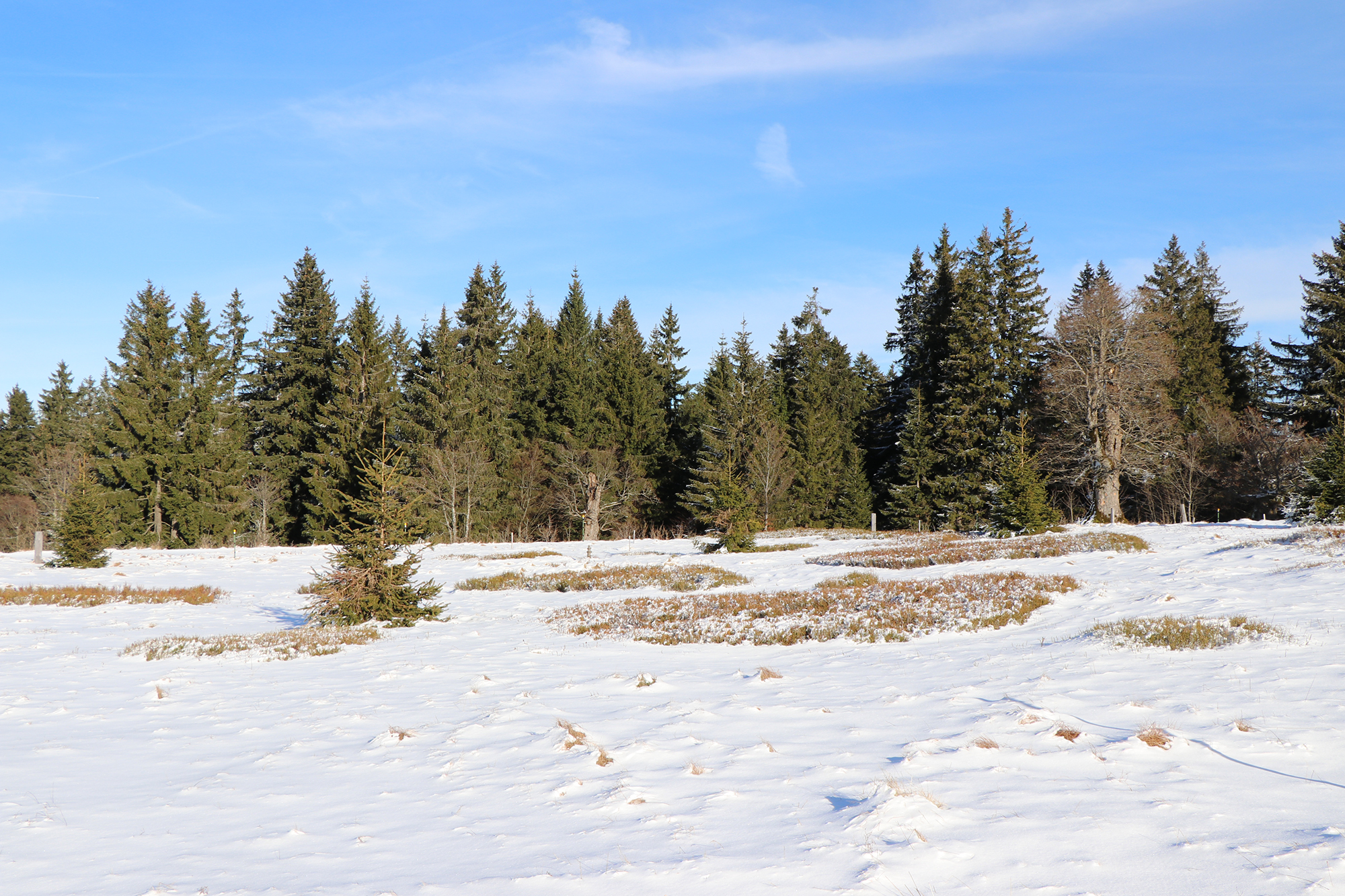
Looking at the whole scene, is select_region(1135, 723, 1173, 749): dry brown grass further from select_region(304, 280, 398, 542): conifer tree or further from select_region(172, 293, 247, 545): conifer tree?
select_region(172, 293, 247, 545): conifer tree

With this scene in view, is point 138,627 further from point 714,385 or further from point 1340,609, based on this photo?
point 714,385

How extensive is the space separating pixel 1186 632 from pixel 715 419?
46.8 metres

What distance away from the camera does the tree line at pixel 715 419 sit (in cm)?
4234

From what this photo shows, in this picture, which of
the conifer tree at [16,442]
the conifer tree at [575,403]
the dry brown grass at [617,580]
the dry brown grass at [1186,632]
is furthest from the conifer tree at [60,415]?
the dry brown grass at [1186,632]

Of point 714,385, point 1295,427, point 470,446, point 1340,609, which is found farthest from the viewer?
point 714,385

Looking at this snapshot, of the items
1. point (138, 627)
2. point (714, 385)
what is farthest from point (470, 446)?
point (138, 627)

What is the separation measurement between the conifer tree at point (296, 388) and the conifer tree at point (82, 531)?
63.5 feet

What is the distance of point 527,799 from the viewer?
236 inches

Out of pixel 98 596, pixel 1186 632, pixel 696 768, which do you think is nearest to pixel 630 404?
pixel 98 596

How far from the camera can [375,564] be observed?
50.9ft

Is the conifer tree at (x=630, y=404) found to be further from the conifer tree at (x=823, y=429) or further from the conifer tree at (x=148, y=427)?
the conifer tree at (x=148, y=427)

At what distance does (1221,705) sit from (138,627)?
1850cm

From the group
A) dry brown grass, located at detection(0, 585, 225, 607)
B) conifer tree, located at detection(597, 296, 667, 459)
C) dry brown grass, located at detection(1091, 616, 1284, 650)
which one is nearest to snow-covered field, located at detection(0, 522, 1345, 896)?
dry brown grass, located at detection(1091, 616, 1284, 650)

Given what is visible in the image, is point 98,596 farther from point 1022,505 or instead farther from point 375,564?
point 1022,505
